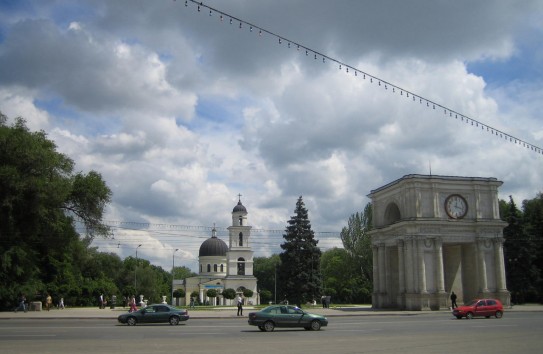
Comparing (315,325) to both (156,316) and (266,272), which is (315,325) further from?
(266,272)

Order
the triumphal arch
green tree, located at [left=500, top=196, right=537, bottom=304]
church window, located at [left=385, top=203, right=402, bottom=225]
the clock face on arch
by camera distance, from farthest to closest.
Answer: green tree, located at [left=500, top=196, right=537, bottom=304]
church window, located at [left=385, top=203, right=402, bottom=225]
the clock face on arch
the triumphal arch

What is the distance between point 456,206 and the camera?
48781 mm

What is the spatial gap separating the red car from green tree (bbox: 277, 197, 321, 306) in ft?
114

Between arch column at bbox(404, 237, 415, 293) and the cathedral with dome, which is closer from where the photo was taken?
arch column at bbox(404, 237, 415, 293)

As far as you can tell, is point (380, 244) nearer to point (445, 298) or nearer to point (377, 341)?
point (445, 298)

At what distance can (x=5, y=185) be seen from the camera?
136ft

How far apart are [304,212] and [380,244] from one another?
811 inches

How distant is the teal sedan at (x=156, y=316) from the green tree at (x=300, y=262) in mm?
39212

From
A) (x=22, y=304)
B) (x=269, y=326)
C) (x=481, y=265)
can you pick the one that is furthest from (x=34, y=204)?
(x=481, y=265)

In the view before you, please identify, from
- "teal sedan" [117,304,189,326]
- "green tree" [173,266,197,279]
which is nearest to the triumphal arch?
"teal sedan" [117,304,189,326]

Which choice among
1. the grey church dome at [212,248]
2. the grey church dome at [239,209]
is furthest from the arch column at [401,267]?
the grey church dome at [212,248]

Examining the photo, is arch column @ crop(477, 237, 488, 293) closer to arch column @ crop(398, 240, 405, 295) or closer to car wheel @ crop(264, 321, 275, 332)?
arch column @ crop(398, 240, 405, 295)

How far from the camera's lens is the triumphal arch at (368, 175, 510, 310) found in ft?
153

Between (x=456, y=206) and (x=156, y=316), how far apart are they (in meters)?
30.3
